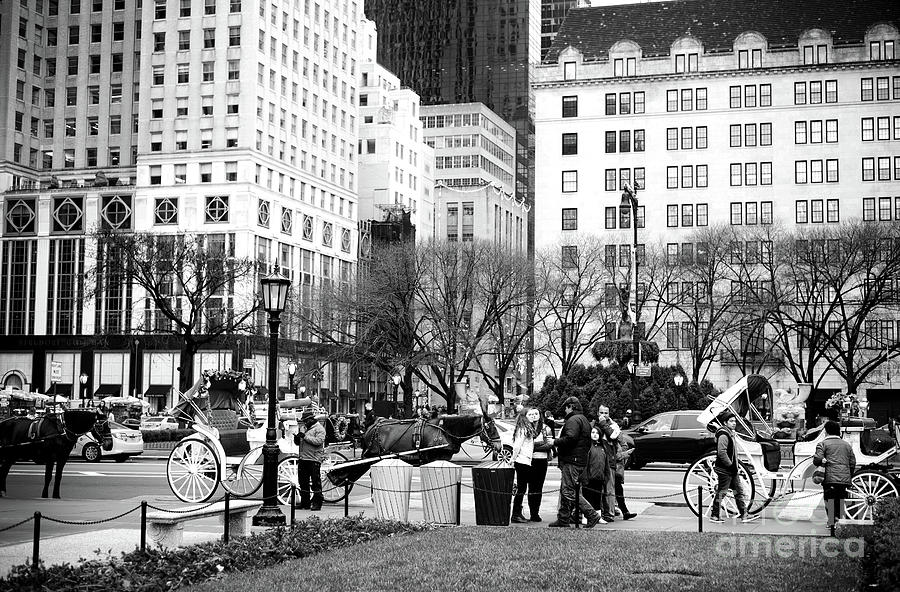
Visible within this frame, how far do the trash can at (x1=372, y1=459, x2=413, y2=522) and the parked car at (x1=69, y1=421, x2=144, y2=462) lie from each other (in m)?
20.8

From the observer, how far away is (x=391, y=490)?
18.8 meters

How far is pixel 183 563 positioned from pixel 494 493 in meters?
6.80

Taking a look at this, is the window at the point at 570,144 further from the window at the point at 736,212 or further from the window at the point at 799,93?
the window at the point at 799,93

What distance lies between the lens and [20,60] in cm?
10262

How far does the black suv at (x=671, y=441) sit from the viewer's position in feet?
111

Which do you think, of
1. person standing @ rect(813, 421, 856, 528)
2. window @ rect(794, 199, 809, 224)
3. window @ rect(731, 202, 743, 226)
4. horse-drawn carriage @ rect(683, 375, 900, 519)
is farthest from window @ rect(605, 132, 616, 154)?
person standing @ rect(813, 421, 856, 528)

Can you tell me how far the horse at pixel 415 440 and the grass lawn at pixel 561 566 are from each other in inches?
215

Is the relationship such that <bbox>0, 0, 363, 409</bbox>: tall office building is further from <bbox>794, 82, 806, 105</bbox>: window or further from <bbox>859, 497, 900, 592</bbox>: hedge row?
<bbox>859, 497, 900, 592</bbox>: hedge row

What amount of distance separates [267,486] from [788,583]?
912cm

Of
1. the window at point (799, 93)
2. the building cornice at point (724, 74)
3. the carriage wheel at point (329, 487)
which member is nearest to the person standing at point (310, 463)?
the carriage wheel at point (329, 487)

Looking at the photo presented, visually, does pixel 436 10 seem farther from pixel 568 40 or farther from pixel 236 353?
pixel 236 353

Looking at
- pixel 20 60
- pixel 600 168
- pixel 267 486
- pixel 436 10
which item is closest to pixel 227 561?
pixel 267 486

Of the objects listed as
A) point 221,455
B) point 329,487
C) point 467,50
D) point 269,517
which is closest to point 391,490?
point 269,517

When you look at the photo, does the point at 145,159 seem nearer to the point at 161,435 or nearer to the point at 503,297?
the point at 503,297
